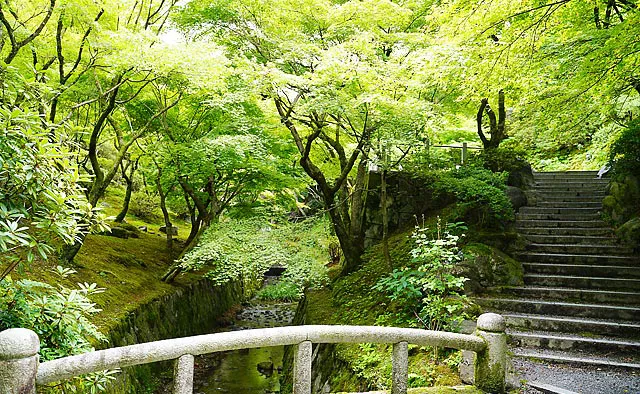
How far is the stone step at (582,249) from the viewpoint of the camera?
26.0 feet

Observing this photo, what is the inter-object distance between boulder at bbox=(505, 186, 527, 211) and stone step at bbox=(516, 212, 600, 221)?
0.36 metres

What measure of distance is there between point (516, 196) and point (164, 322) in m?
9.62

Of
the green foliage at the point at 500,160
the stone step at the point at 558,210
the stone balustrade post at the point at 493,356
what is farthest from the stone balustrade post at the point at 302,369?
the stone step at the point at 558,210

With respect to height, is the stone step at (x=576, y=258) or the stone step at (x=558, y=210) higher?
the stone step at (x=558, y=210)

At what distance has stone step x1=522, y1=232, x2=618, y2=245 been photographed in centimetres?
844

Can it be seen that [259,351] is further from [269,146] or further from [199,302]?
[269,146]

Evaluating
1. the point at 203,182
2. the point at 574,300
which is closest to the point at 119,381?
the point at 203,182

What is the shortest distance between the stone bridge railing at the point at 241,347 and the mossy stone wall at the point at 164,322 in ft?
Answer: 15.9

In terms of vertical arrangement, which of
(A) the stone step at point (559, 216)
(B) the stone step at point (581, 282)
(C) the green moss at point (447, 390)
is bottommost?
(C) the green moss at point (447, 390)

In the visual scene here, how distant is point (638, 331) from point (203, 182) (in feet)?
32.0

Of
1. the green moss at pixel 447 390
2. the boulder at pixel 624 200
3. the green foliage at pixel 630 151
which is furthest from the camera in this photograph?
the green foliage at pixel 630 151

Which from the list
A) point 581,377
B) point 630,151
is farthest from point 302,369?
point 630,151

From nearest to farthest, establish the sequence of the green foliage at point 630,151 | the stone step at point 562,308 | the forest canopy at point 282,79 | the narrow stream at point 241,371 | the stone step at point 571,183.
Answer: the forest canopy at point 282,79 < the stone step at point 562,308 < the green foliage at point 630,151 < the narrow stream at point 241,371 < the stone step at point 571,183

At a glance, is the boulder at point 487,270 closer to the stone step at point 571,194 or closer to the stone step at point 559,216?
the stone step at point 559,216
